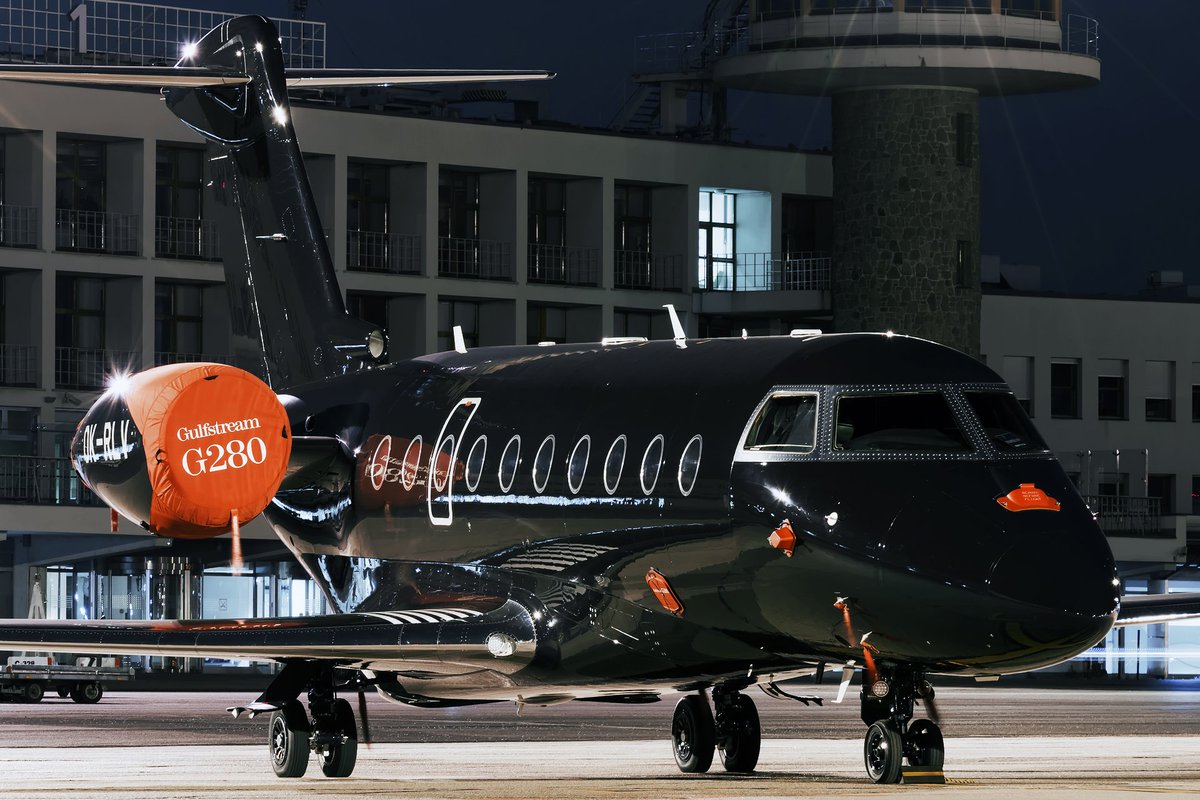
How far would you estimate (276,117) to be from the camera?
1068 inches

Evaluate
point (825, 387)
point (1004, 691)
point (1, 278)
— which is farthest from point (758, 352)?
point (1, 278)

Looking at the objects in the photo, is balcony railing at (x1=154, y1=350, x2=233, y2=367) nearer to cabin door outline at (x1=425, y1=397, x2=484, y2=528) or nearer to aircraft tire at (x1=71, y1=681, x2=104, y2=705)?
aircraft tire at (x1=71, y1=681, x2=104, y2=705)

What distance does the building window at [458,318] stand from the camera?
2817 inches

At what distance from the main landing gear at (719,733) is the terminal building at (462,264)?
35.8 meters

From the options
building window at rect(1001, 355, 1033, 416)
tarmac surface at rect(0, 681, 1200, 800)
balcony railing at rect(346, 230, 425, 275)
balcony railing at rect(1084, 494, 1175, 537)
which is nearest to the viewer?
tarmac surface at rect(0, 681, 1200, 800)

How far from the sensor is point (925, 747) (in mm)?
17359

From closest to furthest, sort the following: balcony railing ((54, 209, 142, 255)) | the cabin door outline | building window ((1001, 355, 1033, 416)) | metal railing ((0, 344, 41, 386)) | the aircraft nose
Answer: the aircraft nose < the cabin door outline < metal railing ((0, 344, 41, 386)) < balcony railing ((54, 209, 142, 255)) < building window ((1001, 355, 1033, 416))

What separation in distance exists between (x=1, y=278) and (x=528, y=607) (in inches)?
1856

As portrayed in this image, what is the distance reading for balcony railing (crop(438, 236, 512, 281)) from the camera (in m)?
71.3

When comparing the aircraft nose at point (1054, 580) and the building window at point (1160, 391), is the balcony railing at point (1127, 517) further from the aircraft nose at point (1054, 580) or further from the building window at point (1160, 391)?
the aircraft nose at point (1054, 580)

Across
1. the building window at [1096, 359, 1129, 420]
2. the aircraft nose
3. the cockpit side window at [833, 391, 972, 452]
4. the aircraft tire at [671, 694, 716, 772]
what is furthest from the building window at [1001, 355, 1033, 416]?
the aircraft nose

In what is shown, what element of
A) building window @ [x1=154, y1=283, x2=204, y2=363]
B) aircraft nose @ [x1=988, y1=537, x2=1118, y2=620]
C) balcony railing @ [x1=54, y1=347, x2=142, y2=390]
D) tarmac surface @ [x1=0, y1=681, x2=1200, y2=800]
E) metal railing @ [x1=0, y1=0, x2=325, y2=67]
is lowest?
tarmac surface @ [x1=0, y1=681, x2=1200, y2=800]

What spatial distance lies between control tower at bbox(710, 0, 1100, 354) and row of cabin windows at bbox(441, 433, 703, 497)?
1738 inches

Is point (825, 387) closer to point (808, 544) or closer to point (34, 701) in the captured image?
point (808, 544)
